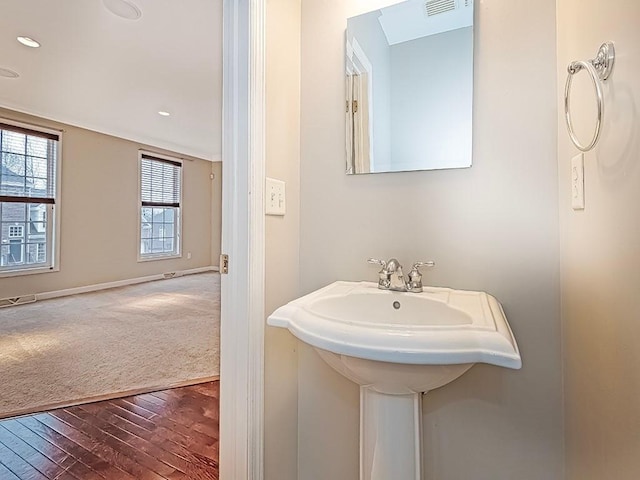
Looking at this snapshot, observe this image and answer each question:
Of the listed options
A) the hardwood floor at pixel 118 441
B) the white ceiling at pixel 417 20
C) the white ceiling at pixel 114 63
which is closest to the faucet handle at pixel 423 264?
the white ceiling at pixel 417 20

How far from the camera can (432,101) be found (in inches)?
46.0

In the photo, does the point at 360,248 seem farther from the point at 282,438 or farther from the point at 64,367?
the point at 64,367

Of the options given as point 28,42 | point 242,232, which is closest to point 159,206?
point 28,42

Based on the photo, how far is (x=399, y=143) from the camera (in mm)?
1213

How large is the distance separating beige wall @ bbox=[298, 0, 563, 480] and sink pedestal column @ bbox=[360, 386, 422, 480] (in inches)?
10.9

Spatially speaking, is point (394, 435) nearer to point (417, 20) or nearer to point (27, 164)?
point (417, 20)

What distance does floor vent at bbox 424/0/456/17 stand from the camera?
113 centimetres

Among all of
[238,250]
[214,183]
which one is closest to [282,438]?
[238,250]

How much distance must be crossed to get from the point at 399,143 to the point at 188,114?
410 centimetres

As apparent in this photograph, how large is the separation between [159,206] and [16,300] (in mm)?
2532

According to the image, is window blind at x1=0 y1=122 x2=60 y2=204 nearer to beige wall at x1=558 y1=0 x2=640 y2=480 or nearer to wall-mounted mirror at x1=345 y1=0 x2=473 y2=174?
wall-mounted mirror at x1=345 y1=0 x2=473 y2=174

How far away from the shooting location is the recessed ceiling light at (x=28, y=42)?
264 centimetres

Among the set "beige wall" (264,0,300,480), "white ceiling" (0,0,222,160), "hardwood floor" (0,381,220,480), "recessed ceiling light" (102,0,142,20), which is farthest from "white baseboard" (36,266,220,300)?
"beige wall" (264,0,300,480)

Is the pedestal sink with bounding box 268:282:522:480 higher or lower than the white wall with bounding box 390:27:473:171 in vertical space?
lower
